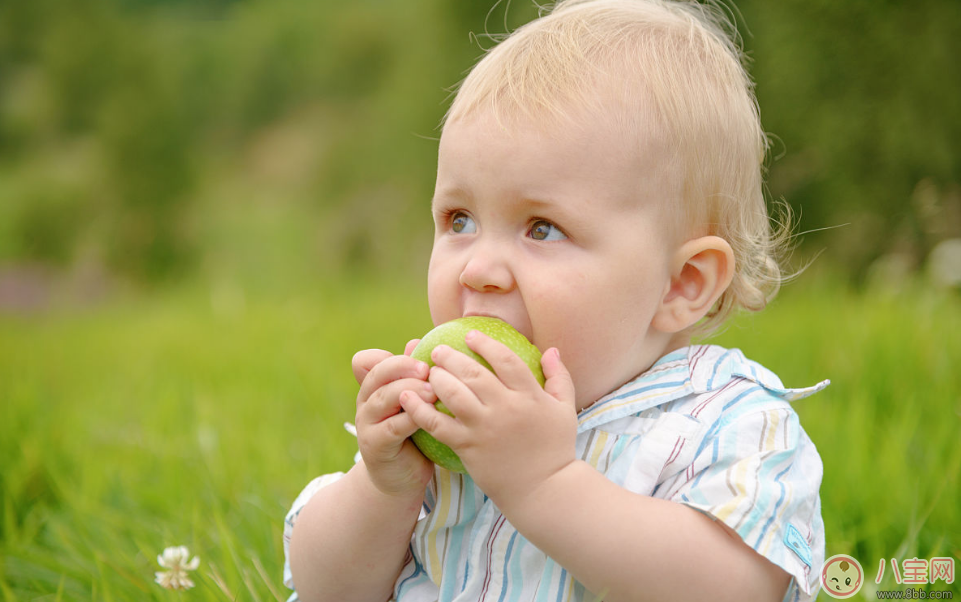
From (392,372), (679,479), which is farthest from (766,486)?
(392,372)

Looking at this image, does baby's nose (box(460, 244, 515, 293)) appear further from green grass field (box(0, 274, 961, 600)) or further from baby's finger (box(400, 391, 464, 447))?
green grass field (box(0, 274, 961, 600))

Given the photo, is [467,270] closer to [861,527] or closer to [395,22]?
[861,527]

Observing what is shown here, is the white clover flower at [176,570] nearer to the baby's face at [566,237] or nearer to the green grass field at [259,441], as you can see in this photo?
the green grass field at [259,441]

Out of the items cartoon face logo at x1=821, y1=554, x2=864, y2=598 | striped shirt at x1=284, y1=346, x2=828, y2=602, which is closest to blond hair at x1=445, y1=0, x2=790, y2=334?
striped shirt at x1=284, y1=346, x2=828, y2=602

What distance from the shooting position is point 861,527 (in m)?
2.07

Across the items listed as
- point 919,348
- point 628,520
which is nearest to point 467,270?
point 628,520

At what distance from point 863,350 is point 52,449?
2795 millimetres

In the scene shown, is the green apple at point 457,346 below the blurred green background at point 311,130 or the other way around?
the other way around

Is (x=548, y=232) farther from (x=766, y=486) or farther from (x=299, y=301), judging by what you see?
(x=299, y=301)

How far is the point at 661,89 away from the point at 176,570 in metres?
1.35

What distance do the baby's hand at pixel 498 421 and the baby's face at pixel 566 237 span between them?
6.8 inches

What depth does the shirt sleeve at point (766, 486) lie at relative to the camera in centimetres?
124

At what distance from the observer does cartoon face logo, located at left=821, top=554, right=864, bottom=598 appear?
182 centimetres

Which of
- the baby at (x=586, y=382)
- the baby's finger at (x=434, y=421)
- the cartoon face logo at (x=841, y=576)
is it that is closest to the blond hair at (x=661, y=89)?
the baby at (x=586, y=382)
